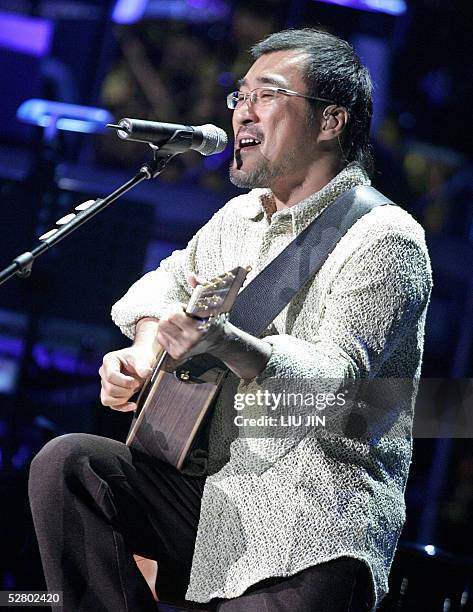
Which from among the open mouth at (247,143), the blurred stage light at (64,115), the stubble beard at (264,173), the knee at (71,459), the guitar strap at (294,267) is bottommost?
the knee at (71,459)

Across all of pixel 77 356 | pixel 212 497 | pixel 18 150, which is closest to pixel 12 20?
pixel 18 150

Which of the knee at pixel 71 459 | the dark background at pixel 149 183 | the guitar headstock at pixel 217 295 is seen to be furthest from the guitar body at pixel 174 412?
the dark background at pixel 149 183

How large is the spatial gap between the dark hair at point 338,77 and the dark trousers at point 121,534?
99 cm

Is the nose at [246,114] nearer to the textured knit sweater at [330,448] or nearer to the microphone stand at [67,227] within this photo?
the microphone stand at [67,227]

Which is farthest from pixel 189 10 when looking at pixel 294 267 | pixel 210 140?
pixel 294 267

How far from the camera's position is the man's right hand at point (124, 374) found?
A: 2.28 meters

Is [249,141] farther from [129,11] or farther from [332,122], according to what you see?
[129,11]

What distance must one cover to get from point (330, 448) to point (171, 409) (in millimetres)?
384

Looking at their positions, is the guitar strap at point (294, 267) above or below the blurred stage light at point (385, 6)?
below

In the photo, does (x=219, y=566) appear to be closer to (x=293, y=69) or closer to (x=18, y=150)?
(x=293, y=69)

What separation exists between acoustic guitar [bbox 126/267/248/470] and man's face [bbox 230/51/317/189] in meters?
0.55

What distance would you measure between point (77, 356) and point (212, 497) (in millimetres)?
2085

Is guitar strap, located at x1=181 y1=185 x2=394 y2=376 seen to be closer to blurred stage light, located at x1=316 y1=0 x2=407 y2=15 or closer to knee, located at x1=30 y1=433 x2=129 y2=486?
knee, located at x1=30 y1=433 x2=129 y2=486

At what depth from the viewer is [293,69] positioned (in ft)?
8.17
